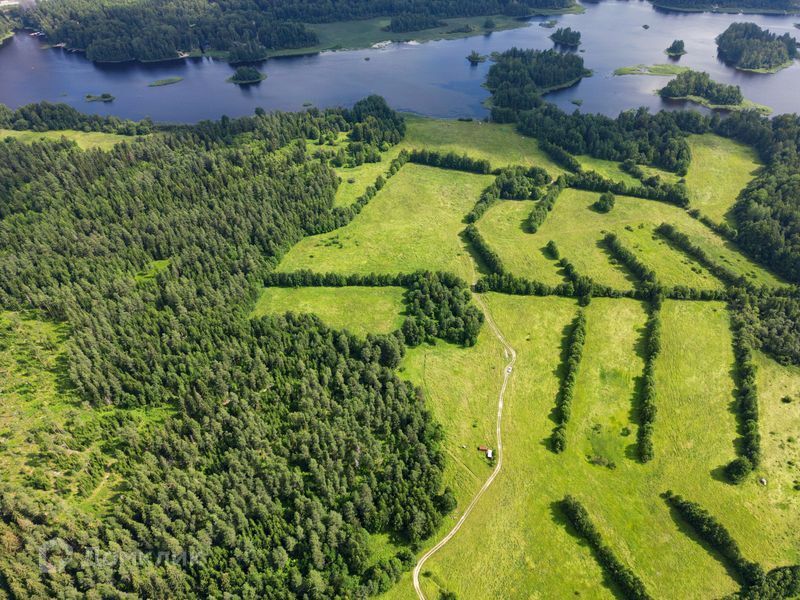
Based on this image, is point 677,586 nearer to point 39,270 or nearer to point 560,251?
point 560,251

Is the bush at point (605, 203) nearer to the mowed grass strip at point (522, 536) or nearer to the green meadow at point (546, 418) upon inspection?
the green meadow at point (546, 418)

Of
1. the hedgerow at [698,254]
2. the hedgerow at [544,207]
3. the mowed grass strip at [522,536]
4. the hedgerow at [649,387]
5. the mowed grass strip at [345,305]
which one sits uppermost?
the hedgerow at [544,207]

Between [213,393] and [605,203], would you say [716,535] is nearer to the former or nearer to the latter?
[213,393]

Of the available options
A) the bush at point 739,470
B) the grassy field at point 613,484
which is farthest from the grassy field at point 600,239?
the bush at point 739,470

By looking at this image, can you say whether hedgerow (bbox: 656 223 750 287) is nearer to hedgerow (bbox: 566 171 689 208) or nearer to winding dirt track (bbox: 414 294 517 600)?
hedgerow (bbox: 566 171 689 208)

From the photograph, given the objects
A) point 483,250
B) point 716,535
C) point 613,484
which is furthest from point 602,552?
point 483,250

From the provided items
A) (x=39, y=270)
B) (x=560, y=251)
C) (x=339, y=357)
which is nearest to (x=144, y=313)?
(x=39, y=270)
